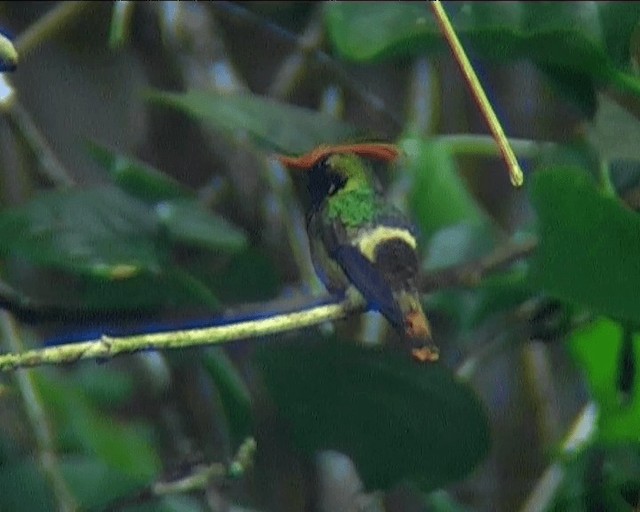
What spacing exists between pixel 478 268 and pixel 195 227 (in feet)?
0.58

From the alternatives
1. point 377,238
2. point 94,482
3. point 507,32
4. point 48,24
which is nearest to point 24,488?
point 94,482

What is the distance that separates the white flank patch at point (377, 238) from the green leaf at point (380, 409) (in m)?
0.12

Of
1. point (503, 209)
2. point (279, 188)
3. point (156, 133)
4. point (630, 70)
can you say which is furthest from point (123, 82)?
point (630, 70)

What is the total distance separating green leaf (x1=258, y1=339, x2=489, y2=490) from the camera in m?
0.55

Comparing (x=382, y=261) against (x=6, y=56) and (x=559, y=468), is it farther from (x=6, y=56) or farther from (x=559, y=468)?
(x=559, y=468)

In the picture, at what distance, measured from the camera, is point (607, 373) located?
0.67m

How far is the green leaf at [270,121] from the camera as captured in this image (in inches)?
23.1

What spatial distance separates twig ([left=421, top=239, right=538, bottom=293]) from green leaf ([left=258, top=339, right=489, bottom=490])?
0.05m

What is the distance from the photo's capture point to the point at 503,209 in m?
1.08

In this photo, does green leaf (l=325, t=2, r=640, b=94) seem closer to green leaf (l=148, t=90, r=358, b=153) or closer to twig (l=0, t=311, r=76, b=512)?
green leaf (l=148, t=90, r=358, b=153)

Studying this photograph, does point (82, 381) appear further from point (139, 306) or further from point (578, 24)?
point (578, 24)

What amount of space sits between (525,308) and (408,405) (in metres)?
0.16

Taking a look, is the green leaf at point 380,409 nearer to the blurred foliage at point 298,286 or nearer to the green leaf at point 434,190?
the blurred foliage at point 298,286

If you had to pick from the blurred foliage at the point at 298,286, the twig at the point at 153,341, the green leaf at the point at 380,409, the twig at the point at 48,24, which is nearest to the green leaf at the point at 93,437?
the blurred foliage at the point at 298,286
